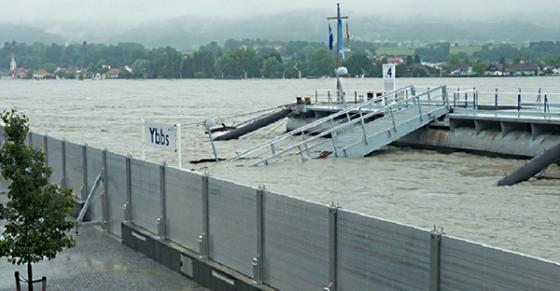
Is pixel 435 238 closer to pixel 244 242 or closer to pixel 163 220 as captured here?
pixel 244 242

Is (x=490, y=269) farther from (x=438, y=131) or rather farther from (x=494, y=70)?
(x=494, y=70)

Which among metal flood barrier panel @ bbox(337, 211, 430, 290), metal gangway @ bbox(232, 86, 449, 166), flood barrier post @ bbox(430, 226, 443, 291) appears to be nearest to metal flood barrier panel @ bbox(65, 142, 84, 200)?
metal gangway @ bbox(232, 86, 449, 166)

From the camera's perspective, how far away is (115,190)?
2078cm

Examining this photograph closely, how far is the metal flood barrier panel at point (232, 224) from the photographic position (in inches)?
579

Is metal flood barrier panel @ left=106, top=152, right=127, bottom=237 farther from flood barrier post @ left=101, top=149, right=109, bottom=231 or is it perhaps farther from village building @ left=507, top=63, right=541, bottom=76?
village building @ left=507, top=63, right=541, bottom=76

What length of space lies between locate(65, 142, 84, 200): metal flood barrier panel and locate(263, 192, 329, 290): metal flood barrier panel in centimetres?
1024

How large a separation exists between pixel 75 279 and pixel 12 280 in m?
1.15

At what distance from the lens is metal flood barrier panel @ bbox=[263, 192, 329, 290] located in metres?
12.8

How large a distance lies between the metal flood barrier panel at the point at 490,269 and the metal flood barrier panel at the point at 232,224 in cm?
462

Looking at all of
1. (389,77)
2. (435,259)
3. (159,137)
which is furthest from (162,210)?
(389,77)

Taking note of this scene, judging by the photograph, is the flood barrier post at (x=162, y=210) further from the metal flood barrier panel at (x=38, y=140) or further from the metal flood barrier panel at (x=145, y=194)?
the metal flood barrier panel at (x=38, y=140)

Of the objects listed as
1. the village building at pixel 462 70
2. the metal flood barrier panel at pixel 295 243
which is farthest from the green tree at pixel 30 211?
the village building at pixel 462 70

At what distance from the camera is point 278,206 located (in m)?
13.8

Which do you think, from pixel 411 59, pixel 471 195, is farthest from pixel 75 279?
pixel 411 59
